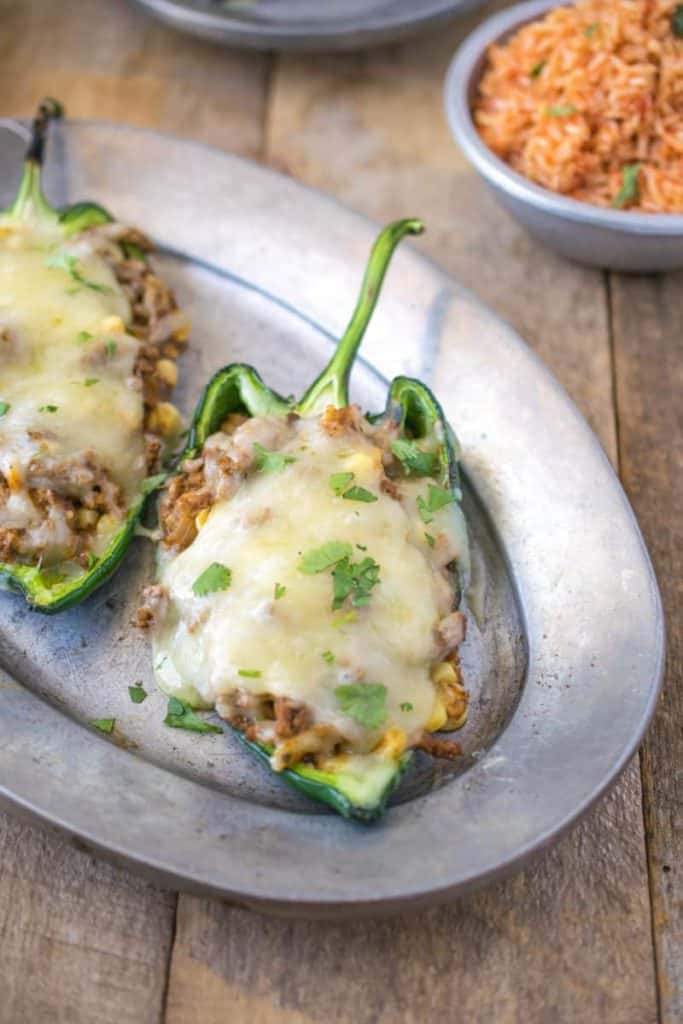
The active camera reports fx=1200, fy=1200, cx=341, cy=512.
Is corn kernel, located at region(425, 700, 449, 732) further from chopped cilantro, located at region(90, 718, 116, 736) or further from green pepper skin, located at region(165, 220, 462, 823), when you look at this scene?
chopped cilantro, located at region(90, 718, 116, 736)

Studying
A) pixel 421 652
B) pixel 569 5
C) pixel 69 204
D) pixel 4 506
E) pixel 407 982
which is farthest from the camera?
pixel 569 5

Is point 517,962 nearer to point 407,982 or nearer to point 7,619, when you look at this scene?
point 407,982

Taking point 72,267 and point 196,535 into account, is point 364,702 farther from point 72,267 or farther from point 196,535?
point 72,267

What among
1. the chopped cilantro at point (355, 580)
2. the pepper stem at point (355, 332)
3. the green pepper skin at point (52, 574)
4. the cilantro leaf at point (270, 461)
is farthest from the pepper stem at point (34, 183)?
the chopped cilantro at point (355, 580)

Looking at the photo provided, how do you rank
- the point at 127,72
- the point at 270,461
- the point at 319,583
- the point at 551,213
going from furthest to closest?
the point at 127,72, the point at 551,213, the point at 270,461, the point at 319,583

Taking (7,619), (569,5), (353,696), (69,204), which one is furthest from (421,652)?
(569,5)

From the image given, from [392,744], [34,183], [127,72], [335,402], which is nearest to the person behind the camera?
[392,744]

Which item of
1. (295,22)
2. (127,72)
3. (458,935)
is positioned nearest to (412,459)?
(458,935)

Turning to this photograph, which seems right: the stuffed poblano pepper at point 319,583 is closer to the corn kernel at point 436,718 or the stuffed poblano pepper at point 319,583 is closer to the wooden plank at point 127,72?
the corn kernel at point 436,718
